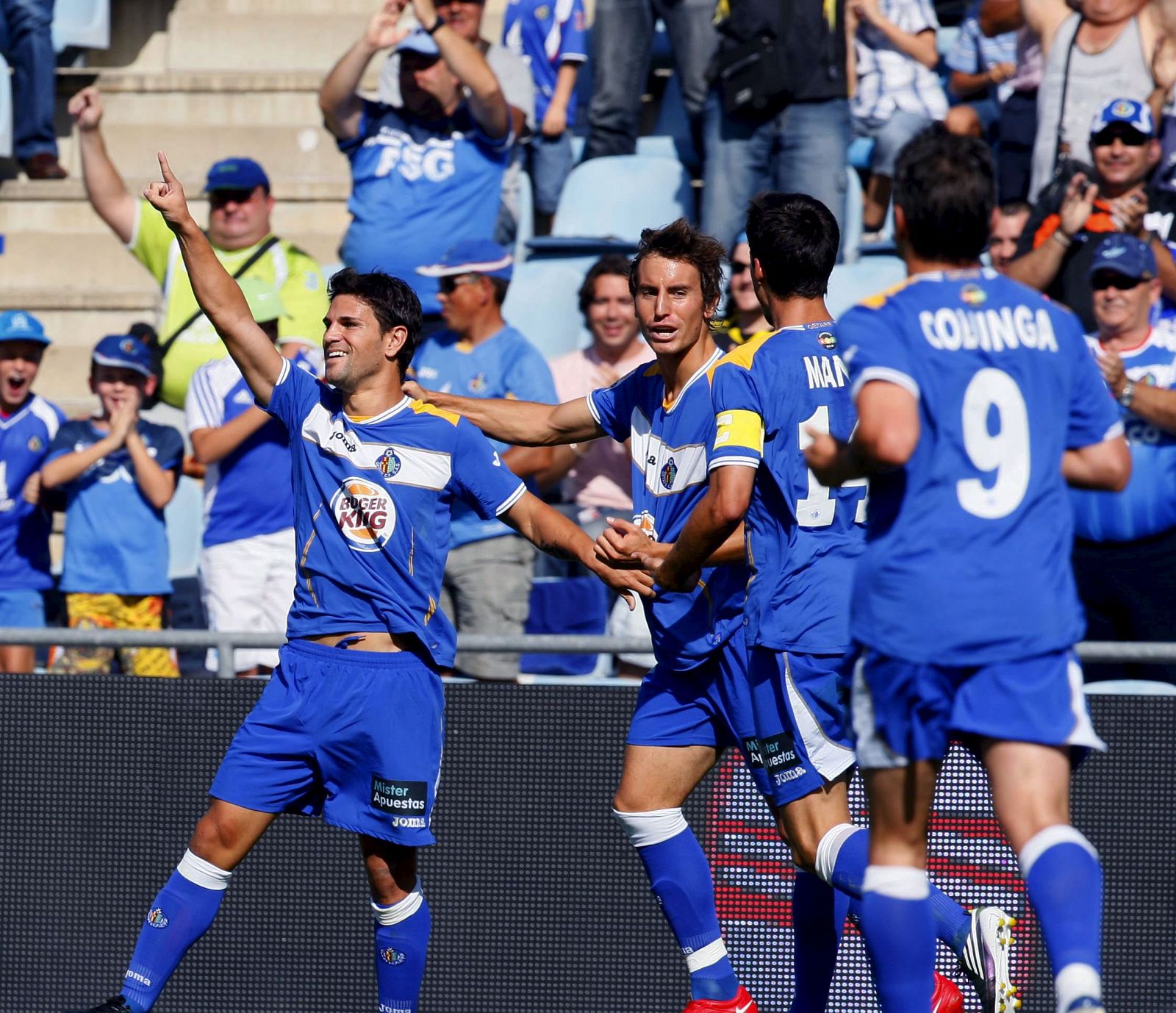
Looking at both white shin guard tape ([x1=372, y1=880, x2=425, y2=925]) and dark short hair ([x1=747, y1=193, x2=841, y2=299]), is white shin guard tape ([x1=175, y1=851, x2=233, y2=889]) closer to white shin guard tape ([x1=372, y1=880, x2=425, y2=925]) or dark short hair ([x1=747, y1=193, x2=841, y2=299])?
white shin guard tape ([x1=372, y1=880, x2=425, y2=925])

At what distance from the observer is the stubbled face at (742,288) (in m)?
7.89

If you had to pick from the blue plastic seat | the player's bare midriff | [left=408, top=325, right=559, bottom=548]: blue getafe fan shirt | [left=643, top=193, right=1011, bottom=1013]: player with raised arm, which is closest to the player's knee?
[left=643, top=193, right=1011, bottom=1013]: player with raised arm

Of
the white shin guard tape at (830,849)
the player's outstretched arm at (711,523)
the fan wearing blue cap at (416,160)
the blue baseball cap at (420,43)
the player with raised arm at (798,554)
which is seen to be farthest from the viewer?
the fan wearing blue cap at (416,160)

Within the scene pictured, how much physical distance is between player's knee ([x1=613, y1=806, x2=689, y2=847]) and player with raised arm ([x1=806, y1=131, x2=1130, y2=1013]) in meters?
1.17

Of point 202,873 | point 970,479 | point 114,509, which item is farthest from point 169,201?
point 114,509

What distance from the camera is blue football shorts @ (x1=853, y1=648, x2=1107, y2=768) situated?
403cm

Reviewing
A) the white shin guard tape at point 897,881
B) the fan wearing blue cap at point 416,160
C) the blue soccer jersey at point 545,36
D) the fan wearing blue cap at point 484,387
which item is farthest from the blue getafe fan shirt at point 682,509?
the blue soccer jersey at point 545,36

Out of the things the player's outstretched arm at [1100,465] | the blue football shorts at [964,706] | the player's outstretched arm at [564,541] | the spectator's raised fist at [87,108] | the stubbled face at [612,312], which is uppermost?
the spectator's raised fist at [87,108]

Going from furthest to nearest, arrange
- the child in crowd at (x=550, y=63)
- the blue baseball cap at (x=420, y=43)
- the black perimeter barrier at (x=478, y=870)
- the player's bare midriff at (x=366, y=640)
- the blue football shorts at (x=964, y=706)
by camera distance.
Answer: the child in crowd at (x=550, y=63), the blue baseball cap at (x=420, y=43), the black perimeter barrier at (x=478, y=870), the player's bare midriff at (x=366, y=640), the blue football shorts at (x=964, y=706)

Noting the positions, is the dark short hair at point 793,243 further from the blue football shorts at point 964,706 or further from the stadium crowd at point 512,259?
the blue football shorts at point 964,706

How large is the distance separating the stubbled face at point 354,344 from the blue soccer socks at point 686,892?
1.59 m

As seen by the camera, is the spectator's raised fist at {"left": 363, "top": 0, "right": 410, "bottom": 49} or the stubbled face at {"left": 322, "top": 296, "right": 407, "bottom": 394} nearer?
the stubbled face at {"left": 322, "top": 296, "right": 407, "bottom": 394}

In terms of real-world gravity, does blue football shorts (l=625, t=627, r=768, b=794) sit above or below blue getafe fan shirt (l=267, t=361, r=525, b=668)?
below

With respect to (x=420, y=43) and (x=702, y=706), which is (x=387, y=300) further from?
(x=420, y=43)
